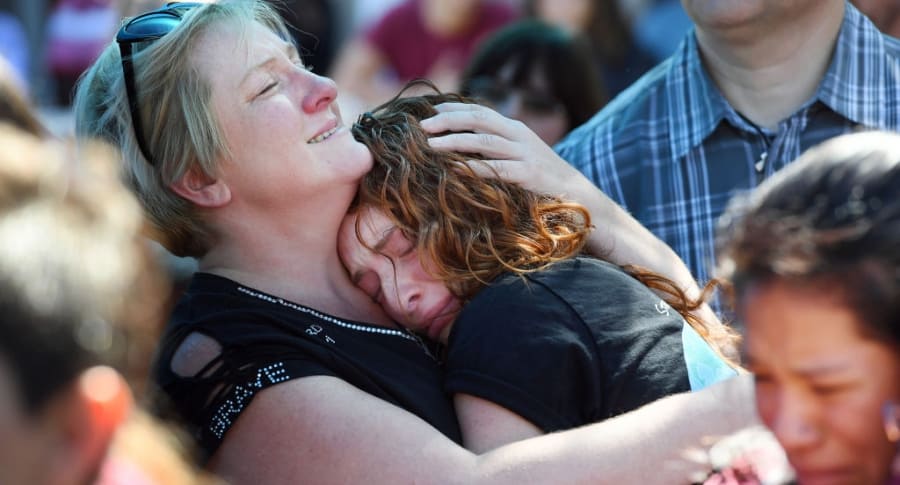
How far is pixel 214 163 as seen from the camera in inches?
88.7

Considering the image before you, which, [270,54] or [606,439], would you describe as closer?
[606,439]

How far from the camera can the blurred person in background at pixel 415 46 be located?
5164mm

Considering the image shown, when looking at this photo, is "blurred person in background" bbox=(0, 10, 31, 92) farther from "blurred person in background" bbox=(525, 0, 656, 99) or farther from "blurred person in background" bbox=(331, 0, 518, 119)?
"blurred person in background" bbox=(525, 0, 656, 99)

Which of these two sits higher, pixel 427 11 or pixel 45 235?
pixel 45 235

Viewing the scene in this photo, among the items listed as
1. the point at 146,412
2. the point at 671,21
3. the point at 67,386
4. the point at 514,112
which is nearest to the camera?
the point at 67,386

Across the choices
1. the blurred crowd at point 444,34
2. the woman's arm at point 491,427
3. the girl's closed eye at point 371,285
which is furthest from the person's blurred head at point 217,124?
the blurred crowd at point 444,34

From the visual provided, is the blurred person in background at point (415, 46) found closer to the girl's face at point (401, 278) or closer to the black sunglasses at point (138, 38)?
the black sunglasses at point (138, 38)

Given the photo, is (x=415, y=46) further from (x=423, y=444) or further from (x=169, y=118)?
(x=423, y=444)

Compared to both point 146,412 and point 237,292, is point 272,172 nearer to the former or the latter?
point 237,292

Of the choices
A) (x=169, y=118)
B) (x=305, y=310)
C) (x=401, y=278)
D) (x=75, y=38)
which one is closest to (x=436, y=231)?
(x=401, y=278)

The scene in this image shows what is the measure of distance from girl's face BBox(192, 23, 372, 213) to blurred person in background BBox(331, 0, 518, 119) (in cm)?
275

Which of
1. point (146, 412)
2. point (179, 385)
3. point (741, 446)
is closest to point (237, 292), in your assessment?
point (179, 385)

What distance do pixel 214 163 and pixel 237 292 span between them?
0.26 m

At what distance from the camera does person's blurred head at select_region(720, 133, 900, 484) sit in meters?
1.24
